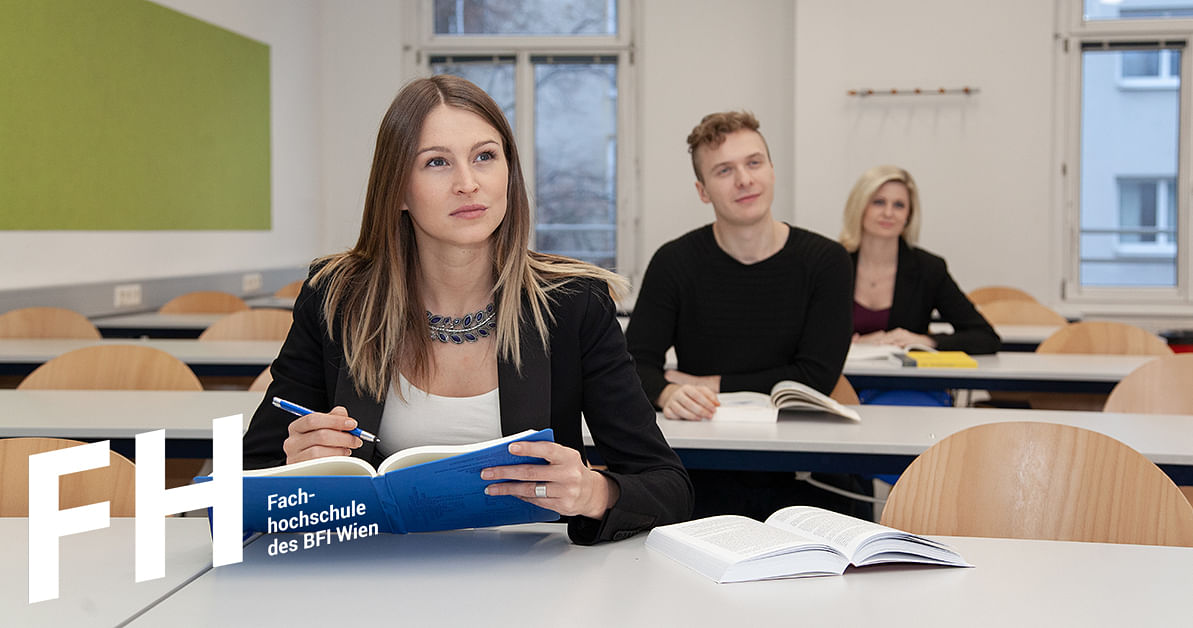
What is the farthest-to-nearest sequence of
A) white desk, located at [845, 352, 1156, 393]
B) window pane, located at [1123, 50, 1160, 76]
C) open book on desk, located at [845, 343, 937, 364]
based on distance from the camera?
window pane, located at [1123, 50, 1160, 76] → open book on desk, located at [845, 343, 937, 364] → white desk, located at [845, 352, 1156, 393]

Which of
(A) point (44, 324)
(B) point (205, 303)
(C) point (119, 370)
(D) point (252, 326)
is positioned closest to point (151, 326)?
(A) point (44, 324)

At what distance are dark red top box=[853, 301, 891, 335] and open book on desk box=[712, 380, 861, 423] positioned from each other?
62.8 inches

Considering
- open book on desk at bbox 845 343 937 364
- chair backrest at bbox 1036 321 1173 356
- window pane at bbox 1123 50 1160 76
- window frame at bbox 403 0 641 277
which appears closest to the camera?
open book on desk at bbox 845 343 937 364

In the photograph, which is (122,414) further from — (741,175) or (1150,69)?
(1150,69)

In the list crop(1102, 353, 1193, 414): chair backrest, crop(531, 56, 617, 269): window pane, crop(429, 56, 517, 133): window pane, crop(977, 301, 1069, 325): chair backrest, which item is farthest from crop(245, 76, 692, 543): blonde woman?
crop(429, 56, 517, 133): window pane

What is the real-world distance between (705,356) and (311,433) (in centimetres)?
159

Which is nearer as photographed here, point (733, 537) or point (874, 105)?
point (733, 537)

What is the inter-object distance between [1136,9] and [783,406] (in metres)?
5.64

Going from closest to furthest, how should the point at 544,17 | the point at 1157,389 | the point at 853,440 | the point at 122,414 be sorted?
the point at 853,440, the point at 122,414, the point at 1157,389, the point at 544,17

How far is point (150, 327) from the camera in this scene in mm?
4562

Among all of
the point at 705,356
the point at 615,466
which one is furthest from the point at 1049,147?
the point at 615,466

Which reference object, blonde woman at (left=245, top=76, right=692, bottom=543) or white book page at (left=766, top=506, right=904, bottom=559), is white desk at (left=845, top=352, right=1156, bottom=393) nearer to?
blonde woman at (left=245, top=76, right=692, bottom=543)

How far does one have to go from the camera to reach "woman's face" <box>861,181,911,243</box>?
394 cm

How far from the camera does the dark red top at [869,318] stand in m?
3.97
